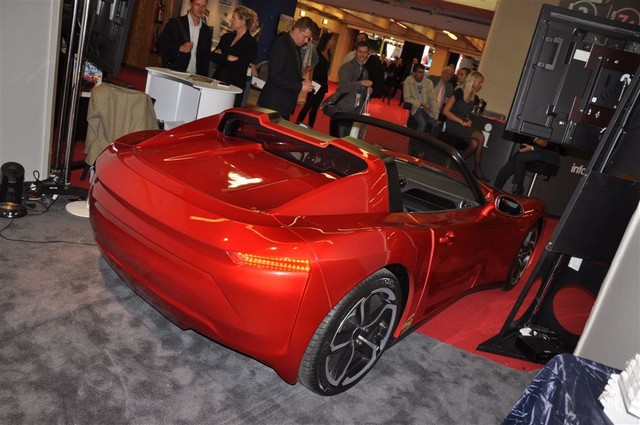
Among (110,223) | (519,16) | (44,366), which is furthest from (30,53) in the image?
(519,16)

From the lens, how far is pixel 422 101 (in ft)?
29.2

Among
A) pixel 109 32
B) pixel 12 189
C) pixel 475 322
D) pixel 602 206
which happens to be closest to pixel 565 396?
pixel 602 206

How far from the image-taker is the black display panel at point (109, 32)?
3525 mm

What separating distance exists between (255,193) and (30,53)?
8.00ft

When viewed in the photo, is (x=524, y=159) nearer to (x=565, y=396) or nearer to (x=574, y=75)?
(x=574, y=75)

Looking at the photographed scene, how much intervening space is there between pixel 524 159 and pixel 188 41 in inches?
174

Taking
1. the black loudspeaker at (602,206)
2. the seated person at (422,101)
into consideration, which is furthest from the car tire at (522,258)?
the seated person at (422,101)

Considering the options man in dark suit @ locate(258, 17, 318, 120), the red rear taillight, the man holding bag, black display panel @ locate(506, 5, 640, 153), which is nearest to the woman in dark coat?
the man holding bag

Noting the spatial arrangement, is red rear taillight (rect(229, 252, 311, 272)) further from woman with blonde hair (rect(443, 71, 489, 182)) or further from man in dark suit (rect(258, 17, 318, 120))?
woman with blonde hair (rect(443, 71, 489, 182))

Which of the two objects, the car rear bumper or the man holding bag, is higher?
the man holding bag

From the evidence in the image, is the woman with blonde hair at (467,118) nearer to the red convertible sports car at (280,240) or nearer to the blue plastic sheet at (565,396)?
the red convertible sports car at (280,240)

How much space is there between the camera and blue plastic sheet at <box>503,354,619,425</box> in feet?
5.13

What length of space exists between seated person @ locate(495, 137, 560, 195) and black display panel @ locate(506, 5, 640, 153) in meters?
3.54

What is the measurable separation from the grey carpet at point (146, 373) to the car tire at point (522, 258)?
1.12 metres
